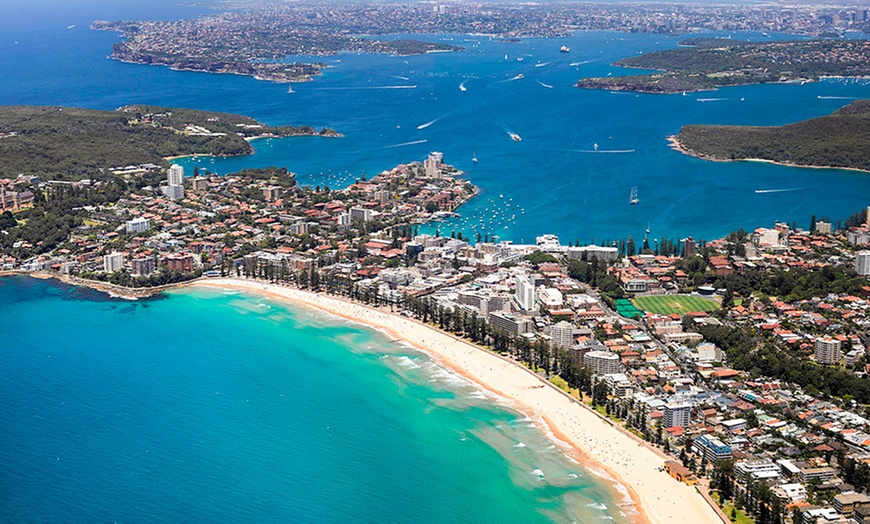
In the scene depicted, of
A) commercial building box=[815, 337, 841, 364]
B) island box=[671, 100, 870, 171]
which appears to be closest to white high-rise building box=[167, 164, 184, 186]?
island box=[671, 100, 870, 171]

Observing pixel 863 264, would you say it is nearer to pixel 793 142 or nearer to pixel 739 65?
pixel 793 142

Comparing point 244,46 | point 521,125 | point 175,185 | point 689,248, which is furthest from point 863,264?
point 244,46

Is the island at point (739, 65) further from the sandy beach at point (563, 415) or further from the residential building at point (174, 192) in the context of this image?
the sandy beach at point (563, 415)

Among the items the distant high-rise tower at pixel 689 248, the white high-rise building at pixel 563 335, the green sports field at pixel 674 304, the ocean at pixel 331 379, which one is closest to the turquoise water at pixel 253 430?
the ocean at pixel 331 379

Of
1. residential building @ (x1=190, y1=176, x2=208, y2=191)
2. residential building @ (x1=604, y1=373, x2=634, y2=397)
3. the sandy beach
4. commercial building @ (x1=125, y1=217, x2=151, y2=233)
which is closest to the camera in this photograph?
the sandy beach

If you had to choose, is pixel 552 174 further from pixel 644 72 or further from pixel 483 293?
pixel 644 72

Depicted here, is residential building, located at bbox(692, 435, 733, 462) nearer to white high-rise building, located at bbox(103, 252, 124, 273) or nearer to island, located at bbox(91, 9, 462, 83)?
white high-rise building, located at bbox(103, 252, 124, 273)

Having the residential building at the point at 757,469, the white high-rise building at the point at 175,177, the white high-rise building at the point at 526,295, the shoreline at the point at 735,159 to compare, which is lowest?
the shoreline at the point at 735,159
